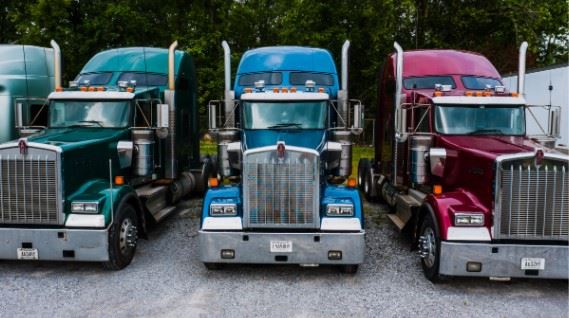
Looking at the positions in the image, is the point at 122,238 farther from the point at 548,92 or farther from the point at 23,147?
the point at 548,92

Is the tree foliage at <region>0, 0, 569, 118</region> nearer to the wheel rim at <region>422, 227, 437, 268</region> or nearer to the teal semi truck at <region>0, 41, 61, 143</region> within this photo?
the teal semi truck at <region>0, 41, 61, 143</region>

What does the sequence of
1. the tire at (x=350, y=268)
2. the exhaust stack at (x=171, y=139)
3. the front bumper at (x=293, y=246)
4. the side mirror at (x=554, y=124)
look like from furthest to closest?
1. the exhaust stack at (x=171, y=139)
2. the side mirror at (x=554, y=124)
3. the tire at (x=350, y=268)
4. the front bumper at (x=293, y=246)

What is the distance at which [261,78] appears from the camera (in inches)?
407

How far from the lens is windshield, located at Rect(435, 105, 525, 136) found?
8.09m

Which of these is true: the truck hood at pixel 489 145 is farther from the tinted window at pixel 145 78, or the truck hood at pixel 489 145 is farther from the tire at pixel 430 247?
the tinted window at pixel 145 78

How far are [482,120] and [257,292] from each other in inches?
177

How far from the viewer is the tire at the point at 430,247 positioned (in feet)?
21.5

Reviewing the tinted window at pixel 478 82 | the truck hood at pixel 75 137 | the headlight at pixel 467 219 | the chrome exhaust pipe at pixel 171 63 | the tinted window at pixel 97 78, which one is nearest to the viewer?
the headlight at pixel 467 219

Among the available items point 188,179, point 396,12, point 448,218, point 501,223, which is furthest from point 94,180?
point 396,12

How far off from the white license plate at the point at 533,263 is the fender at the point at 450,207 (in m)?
0.57

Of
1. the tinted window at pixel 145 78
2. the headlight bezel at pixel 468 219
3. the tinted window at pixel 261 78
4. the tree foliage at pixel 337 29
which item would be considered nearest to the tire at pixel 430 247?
the headlight bezel at pixel 468 219

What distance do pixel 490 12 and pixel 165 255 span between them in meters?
23.7

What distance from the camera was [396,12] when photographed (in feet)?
84.5

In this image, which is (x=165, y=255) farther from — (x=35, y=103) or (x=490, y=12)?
(x=490, y=12)
